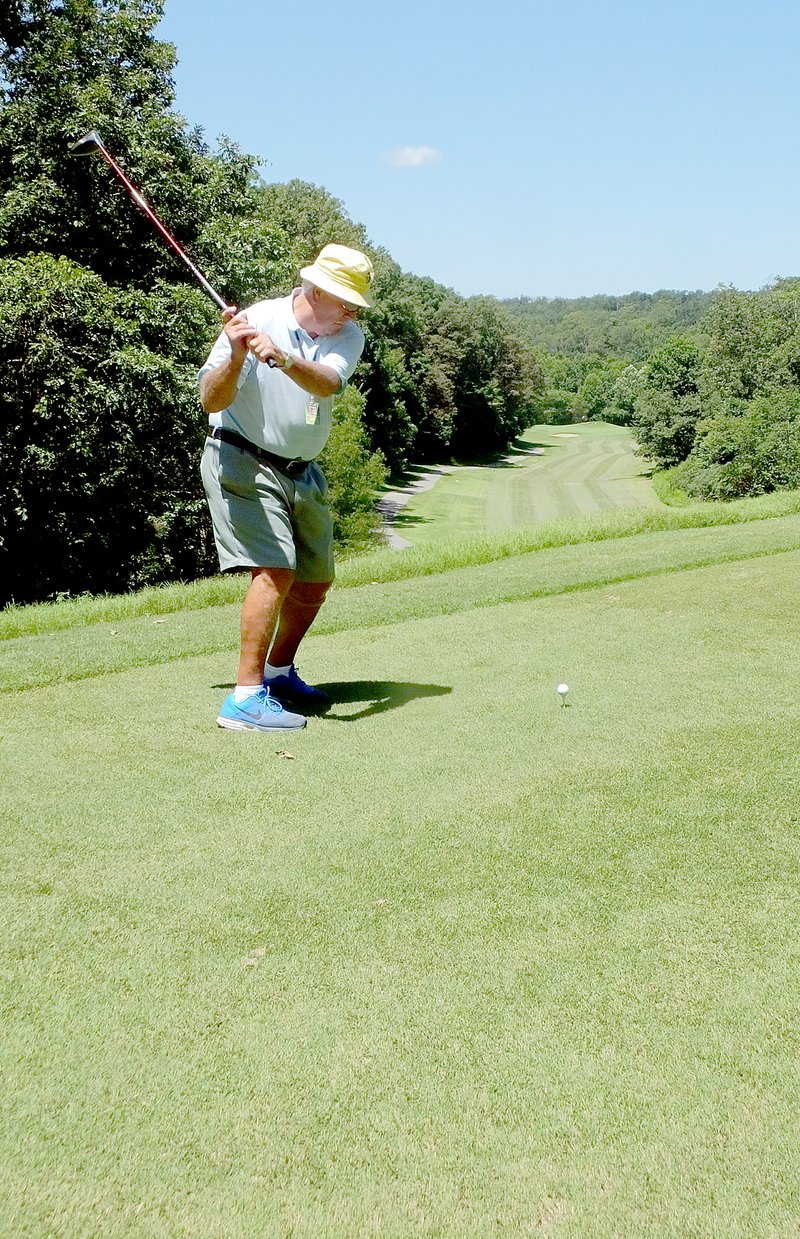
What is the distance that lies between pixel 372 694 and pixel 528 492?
6131 centimetres

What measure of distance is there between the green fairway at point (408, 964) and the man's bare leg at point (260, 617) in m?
0.29

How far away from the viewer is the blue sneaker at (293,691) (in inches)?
179

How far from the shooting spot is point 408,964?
2201 mm

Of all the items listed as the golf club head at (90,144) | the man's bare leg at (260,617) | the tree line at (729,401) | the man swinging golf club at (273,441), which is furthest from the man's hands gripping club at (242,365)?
the tree line at (729,401)

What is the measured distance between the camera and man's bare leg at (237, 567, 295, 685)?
423cm

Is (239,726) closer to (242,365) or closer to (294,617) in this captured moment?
(294,617)

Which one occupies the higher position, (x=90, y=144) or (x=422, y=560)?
(x=90, y=144)

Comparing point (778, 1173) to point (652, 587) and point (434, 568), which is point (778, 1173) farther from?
point (434, 568)

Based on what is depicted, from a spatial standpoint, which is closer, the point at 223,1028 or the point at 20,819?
the point at 223,1028

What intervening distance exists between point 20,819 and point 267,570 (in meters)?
1.68

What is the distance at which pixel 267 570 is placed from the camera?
437 cm

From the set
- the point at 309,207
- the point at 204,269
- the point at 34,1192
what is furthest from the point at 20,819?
the point at 309,207

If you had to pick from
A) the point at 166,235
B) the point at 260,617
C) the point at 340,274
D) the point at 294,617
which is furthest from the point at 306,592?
the point at 166,235

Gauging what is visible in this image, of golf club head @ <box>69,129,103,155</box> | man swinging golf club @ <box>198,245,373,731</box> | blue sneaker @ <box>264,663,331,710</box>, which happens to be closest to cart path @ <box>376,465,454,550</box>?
golf club head @ <box>69,129,103,155</box>
